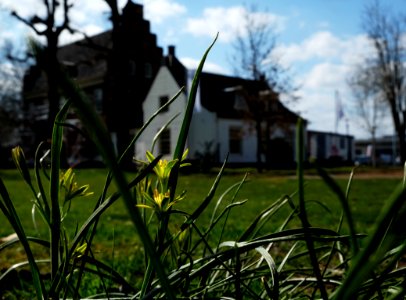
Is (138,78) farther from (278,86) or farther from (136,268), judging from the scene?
(136,268)

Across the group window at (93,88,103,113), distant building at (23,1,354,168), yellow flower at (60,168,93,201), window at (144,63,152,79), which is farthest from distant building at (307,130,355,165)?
yellow flower at (60,168,93,201)

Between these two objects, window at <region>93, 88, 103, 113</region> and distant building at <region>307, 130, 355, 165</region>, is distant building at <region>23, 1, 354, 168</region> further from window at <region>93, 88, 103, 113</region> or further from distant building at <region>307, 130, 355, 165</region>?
distant building at <region>307, 130, 355, 165</region>

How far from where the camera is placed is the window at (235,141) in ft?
81.9

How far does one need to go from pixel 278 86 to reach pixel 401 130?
1119cm

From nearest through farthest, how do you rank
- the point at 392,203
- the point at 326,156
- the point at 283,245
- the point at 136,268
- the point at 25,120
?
the point at 392,203
the point at 136,268
the point at 283,245
the point at 25,120
the point at 326,156

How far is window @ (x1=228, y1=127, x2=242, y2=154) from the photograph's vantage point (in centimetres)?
2497

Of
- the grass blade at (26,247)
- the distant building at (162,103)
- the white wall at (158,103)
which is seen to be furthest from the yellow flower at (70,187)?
the white wall at (158,103)

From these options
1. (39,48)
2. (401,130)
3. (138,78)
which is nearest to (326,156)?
(401,130)

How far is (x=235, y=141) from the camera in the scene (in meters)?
25.5

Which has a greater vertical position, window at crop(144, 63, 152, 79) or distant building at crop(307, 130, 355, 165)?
window at crop(144, 63, 152, 79)

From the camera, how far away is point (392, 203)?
0.87 feet

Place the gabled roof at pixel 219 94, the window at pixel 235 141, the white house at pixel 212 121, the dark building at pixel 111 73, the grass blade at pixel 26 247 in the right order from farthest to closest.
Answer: the dark building at pixel 111 73 → the window at pixel 235 141 → the gabled roof at pixel 219 94 → the white house at pixel 212 121 → the grass blade at pixel 26 247

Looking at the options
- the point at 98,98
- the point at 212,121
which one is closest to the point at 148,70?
the point at 98,98

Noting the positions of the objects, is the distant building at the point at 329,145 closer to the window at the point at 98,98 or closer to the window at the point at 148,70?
the window at the point at 148,70
